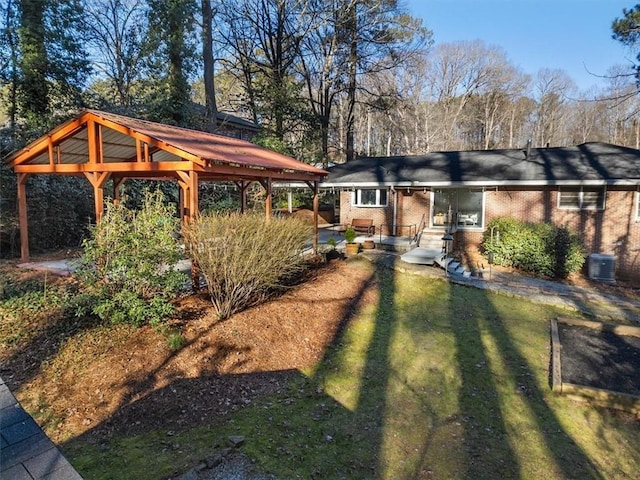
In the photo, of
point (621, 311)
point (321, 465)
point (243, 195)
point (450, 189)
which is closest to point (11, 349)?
→ point (321, 465)

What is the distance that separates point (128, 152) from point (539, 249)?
12.6 m

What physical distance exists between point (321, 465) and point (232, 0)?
25.7 m

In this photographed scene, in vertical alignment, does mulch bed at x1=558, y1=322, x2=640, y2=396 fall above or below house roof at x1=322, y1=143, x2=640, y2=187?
below

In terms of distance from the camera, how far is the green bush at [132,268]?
597 cm

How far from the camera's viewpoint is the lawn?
4.01 metres

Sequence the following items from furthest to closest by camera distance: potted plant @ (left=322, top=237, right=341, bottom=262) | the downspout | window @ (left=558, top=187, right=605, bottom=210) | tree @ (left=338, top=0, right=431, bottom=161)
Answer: tree @ (left=338, top=0, right=431, bottom=161)
the downspout
window @ (left=558, top=187, right=605, bottom=210)
potted plant @ (left=322, top=237, right=341, bottom=262)

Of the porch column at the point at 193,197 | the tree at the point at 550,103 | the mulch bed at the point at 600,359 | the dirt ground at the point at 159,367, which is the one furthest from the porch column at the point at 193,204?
the tree at the point at 550,103

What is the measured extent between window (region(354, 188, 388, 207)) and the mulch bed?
10113 mm

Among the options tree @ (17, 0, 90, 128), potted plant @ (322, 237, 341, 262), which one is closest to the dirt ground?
potted plant @ (322, 237, 341, 262)

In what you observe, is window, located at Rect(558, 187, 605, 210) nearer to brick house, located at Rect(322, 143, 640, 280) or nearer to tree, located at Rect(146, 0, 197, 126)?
brick house, located at Rect(322, 143, 640, 280)

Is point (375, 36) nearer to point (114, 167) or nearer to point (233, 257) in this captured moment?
point (114, 167)

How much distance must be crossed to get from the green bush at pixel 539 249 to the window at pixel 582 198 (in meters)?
2.29

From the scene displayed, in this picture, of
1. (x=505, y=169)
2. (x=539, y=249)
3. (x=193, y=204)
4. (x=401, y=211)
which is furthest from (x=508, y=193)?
(x=193, y=204)

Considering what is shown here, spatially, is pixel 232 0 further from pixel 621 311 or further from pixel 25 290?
pixel 621 311
